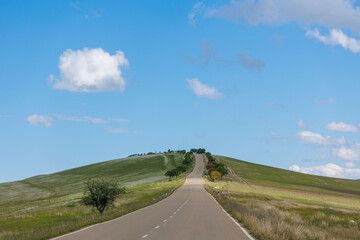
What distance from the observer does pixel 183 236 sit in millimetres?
18328

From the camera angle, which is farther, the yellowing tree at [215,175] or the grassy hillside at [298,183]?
the grassy hillside at [298,183]

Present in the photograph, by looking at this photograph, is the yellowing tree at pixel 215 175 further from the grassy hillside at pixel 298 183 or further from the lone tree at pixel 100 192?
the lone tree at pixel 100 192

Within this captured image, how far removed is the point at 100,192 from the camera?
3925 centimetres


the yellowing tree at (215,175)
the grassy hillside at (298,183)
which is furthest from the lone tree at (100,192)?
the grassy hillside at (298,183)

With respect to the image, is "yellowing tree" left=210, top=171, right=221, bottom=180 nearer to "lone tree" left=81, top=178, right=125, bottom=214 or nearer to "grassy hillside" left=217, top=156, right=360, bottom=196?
"grassy hillside" left=217, top=156, right=360, bottom=196

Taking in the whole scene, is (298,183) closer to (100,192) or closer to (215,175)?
(215,175)

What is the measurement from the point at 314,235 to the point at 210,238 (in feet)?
14.4

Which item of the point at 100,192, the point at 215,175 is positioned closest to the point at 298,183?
the point at 215,175

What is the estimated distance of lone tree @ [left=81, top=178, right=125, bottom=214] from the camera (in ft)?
129

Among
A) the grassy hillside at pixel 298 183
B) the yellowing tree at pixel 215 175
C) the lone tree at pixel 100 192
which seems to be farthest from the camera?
the grassy hillside at pixel 298 183

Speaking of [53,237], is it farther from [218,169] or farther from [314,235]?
[218,169]

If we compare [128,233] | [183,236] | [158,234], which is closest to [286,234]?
[183,236]

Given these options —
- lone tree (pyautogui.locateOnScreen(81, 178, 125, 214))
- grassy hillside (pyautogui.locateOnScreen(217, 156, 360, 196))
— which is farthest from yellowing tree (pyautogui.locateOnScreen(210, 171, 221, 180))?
lone tree (pyautogui.locateOnScreen(81, 178, 125, 214))

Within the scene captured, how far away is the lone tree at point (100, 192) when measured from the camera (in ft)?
129
